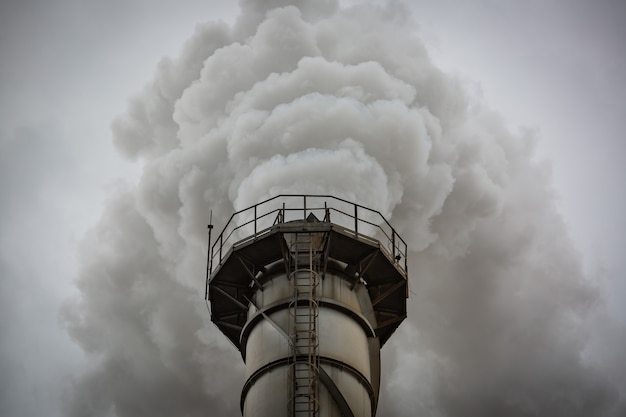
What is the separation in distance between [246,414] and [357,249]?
602cm

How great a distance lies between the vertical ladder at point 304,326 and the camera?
1134 inches

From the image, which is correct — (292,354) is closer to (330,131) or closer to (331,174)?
(331,174)

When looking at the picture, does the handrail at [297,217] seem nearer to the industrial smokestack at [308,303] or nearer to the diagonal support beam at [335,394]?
the industrial smokestack at [308,303]

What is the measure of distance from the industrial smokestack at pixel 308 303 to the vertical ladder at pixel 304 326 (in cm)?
3

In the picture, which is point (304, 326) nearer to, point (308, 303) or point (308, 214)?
point (308, 303)

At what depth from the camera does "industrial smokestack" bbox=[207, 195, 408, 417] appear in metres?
29.3

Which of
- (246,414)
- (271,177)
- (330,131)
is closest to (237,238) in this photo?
(271,177)

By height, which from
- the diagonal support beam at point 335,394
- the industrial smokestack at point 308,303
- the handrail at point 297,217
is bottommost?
the diagonal support beam at point 335,394

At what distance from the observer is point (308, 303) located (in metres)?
30.7

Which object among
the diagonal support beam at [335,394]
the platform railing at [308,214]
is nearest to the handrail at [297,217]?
the platform railing at [308,214]

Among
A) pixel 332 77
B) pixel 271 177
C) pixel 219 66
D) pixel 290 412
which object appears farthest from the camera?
pixel 219 66

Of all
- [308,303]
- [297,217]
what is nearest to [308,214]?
[297,217]

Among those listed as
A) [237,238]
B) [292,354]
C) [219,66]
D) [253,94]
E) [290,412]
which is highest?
[219,66]

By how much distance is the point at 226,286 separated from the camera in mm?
32750
